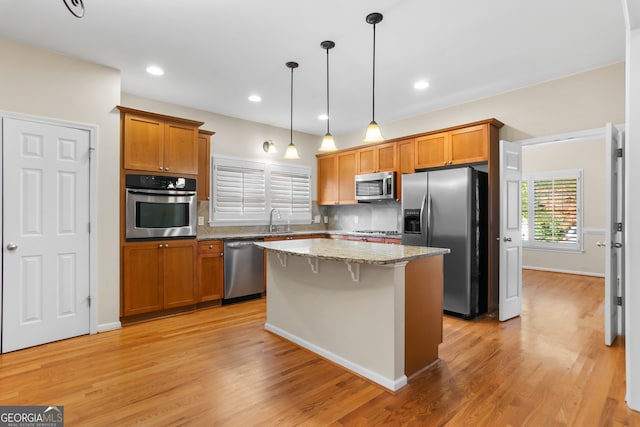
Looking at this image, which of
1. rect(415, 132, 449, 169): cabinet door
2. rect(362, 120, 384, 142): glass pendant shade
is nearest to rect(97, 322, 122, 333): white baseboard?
rect(362, 120, 384, 142): glass pendant shade

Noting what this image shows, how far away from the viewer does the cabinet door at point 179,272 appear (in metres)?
3.96

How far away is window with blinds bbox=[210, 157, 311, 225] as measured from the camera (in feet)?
16.8

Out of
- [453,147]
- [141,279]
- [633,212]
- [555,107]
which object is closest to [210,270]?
[141,279]

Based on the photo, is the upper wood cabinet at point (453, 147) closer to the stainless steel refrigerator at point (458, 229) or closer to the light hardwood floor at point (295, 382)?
the stainless steel refrigerator at point (458, 229)

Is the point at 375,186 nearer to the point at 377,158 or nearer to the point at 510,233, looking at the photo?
the point at 377,158

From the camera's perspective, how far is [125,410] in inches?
81.5

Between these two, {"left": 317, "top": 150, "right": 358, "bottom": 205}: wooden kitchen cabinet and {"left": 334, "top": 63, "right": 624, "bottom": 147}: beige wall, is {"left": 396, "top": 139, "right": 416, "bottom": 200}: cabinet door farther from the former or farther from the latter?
{"left": 317, "top": 150, "right": 358, "bottom": 205}: wooden kitchen cabinet

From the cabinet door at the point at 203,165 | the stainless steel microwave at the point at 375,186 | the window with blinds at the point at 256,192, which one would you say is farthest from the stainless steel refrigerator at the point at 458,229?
the cabinet door at the point at 203,165

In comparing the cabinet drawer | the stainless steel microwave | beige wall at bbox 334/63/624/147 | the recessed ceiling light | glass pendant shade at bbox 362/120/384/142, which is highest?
the recessed ceiling light

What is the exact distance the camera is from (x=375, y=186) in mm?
5281

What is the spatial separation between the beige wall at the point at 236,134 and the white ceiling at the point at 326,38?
23cm

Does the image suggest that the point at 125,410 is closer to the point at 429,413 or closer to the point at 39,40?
the point at 429,413

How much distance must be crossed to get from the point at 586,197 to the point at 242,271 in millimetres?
6734

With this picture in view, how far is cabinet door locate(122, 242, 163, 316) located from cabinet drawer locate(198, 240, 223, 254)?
0.54 meters
